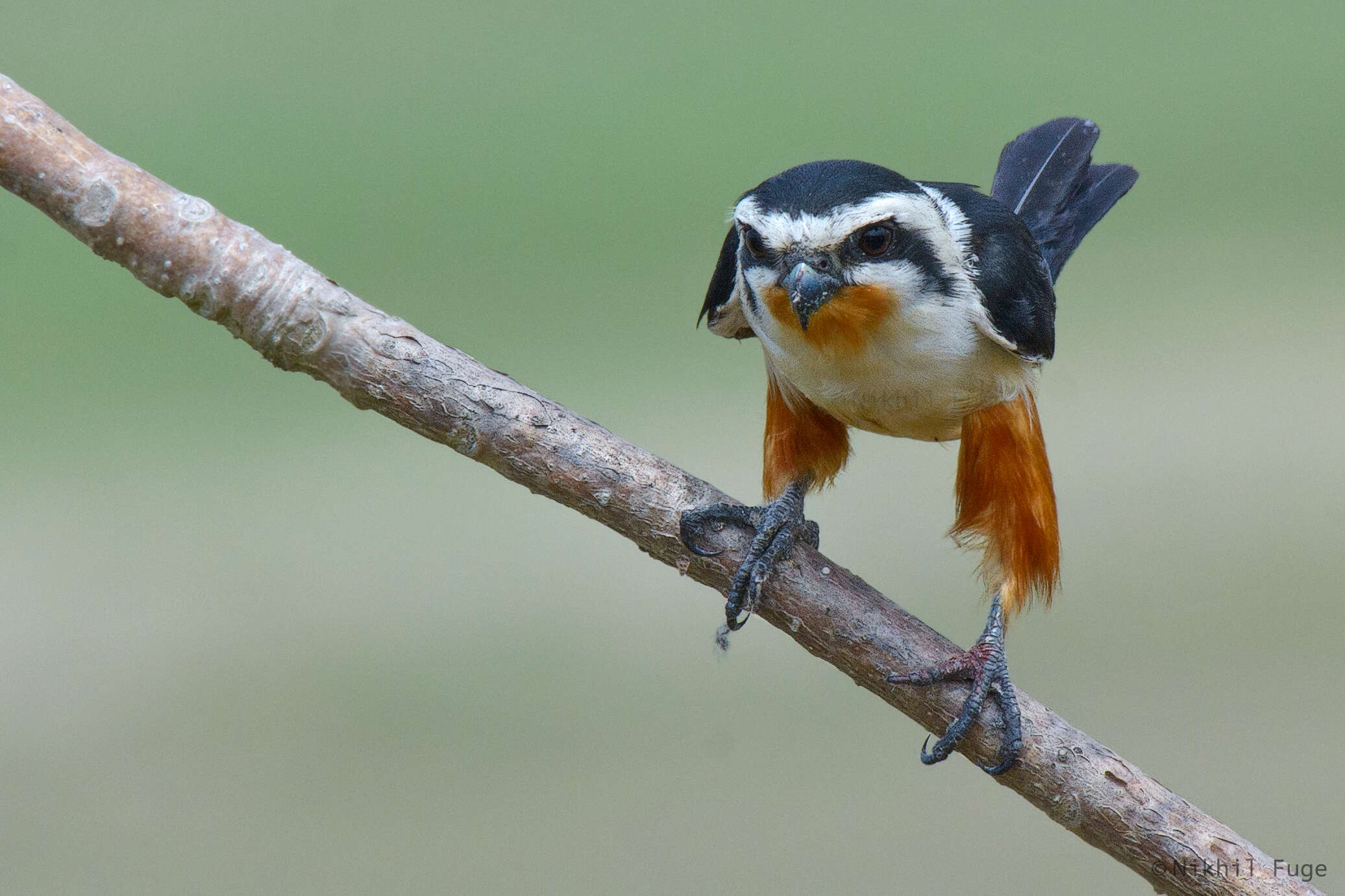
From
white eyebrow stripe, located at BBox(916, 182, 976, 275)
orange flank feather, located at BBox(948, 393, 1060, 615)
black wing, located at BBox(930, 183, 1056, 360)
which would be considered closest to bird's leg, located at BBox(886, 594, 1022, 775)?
orange flank feather, located at BBox(948, 393, 1060, 615)

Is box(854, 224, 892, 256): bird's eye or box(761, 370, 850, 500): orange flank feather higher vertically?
box(854, 224, 892, 256): bird's eye

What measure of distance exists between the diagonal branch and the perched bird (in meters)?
0.06

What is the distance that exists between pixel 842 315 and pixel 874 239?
0.51ft

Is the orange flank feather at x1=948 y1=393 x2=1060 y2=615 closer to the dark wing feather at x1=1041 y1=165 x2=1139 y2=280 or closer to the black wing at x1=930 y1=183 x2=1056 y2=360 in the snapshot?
the black wing at x1=930 y1=183 x2=1056 y2=360

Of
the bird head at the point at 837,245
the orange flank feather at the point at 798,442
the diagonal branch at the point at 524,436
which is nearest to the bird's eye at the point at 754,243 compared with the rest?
the bird head at the point at 837,245

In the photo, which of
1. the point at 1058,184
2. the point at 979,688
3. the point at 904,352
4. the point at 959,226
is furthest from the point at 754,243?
the point at 1058,184

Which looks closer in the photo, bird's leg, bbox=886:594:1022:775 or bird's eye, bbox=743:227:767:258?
bird's eye, bbox=743:227:767:258

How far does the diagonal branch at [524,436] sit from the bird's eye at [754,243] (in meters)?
0.44

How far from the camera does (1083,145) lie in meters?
3.24

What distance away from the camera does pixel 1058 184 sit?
3.19m

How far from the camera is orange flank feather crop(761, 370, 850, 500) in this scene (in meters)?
2.69

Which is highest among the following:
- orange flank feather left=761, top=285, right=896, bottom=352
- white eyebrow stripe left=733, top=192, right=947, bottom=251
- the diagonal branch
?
white eyebrow stripe left=733, top=192, right=947, bottom=251

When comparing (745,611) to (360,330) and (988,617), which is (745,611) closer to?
(988,617)

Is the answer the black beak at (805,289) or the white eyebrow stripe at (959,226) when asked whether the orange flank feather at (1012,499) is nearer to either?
the white eyebrow stripe at (959,226)
